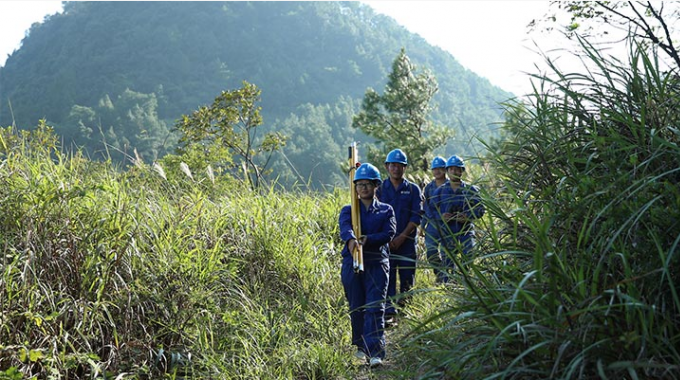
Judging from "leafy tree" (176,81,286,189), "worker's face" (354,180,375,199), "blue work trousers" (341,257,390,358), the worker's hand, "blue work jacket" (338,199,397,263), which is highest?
"leafy tree" (176,81,286,189)

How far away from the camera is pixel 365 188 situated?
611 centimetres

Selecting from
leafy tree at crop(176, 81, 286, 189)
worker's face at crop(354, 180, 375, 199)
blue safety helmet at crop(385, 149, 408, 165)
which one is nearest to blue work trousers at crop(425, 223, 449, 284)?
worker's face at crop(354, 180, 375, 199)

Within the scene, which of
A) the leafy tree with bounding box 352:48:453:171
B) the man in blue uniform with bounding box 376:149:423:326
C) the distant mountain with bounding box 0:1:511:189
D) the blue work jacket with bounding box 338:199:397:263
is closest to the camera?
the blue work jacket with bounding box 338:199:397:263

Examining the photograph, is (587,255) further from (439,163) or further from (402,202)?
(439,163)

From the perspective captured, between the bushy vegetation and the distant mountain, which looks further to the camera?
the distant mountain

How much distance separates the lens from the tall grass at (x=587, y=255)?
2.47 m

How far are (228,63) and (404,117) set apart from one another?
8731 centimetres

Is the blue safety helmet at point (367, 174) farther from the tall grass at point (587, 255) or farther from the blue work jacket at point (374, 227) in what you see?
the tall grass at point (587, 255)

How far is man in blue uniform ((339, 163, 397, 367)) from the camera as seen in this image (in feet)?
A: 19.3

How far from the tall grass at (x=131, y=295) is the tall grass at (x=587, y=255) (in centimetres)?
243

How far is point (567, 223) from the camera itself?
291 centimetres

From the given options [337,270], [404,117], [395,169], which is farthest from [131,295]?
[404,117]

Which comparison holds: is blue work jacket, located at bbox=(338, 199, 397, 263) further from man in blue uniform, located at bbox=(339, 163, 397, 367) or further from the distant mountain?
the distant mountain

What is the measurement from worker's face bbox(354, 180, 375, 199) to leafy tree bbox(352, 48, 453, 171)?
77.4ft
